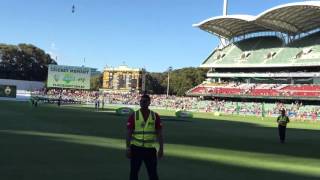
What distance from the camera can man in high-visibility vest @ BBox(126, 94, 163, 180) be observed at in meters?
10.1

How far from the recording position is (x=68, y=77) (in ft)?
351

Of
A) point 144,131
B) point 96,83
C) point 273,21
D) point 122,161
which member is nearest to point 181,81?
point 96,83

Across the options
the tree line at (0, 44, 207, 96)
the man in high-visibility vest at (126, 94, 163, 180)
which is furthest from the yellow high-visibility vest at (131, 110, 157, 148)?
the tree line at (0, 44, 207, 96)

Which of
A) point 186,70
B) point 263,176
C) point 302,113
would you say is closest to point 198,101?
point 302,113

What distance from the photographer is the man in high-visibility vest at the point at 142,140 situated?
33.0 ft

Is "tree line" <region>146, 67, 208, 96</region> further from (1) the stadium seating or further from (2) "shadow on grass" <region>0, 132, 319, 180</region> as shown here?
(2) "shadow on grass" <region>0, 132, 319, 180</region>

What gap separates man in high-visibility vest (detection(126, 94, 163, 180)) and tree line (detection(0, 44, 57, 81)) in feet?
503

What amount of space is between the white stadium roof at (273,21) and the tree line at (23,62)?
2293 inches

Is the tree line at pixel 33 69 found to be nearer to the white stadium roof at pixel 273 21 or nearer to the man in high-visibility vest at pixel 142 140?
the white stadium roof at pixel 273 21

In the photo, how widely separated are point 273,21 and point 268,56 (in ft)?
28.7

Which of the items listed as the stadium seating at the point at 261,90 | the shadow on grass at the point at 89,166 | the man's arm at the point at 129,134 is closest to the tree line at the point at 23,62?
the stadium seating at the point at 261,90

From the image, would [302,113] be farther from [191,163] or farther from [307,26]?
[191,163]

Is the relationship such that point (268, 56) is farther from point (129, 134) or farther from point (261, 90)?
point (129, 134)

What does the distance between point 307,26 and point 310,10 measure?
9.32m
